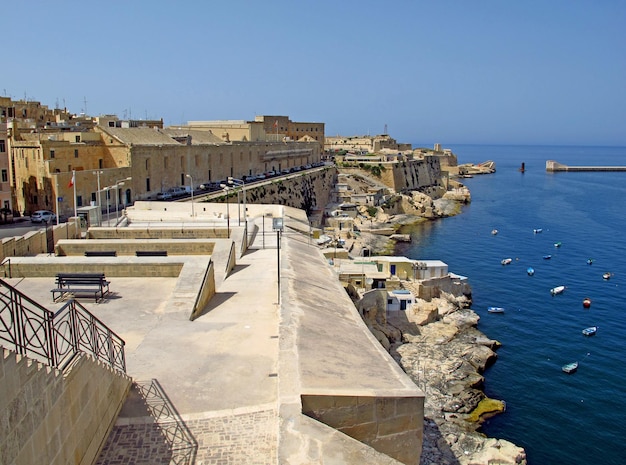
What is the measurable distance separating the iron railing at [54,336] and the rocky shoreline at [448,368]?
367 inches

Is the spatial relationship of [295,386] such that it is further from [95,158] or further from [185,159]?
[185,159]

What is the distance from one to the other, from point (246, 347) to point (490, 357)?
46.9ft

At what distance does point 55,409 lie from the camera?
514cm

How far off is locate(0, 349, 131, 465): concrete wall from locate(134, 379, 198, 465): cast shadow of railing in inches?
15.9

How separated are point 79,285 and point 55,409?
6154 millimetres

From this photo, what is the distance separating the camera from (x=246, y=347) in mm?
8836

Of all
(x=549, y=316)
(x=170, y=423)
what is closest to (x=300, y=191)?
(x=549, y=316)

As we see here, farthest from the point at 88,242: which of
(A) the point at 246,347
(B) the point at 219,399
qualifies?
(B) the point at 219,399

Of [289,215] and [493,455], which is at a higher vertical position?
[289,215]

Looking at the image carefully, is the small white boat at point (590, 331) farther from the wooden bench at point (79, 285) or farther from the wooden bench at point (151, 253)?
the wooden bench at point (79, 285)

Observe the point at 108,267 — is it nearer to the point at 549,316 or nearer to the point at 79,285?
the point at 79,285

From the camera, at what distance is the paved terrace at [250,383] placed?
626 cm

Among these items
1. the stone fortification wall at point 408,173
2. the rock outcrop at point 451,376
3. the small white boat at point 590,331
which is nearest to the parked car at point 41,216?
the rock outcrop at point 451,376

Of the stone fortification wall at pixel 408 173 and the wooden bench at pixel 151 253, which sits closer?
the wooden bench at pixel 151 253
